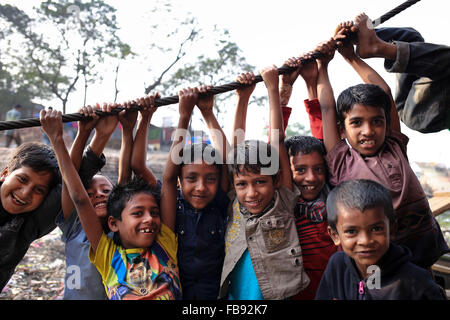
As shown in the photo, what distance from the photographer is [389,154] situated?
1.68 meters

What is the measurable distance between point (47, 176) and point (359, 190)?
1.57 meters

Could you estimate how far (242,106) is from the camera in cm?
198

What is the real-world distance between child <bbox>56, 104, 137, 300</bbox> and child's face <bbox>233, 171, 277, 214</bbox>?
67 centimetres

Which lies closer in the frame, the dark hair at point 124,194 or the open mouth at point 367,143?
the open mouth at point 367,143

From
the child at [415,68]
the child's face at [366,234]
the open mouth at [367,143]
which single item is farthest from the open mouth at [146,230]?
the child at [415,68]

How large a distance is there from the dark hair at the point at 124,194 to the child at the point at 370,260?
0.93 meters

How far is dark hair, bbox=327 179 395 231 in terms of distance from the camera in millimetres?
1333

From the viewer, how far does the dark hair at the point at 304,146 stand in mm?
1825

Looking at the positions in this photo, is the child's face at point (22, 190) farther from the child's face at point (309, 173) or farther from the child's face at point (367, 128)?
the child's face at point (367, 128)

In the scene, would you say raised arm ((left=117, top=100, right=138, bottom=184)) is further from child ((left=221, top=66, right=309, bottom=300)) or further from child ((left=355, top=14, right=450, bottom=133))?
child ((left=355, top=14, right=450, bottom=133))
